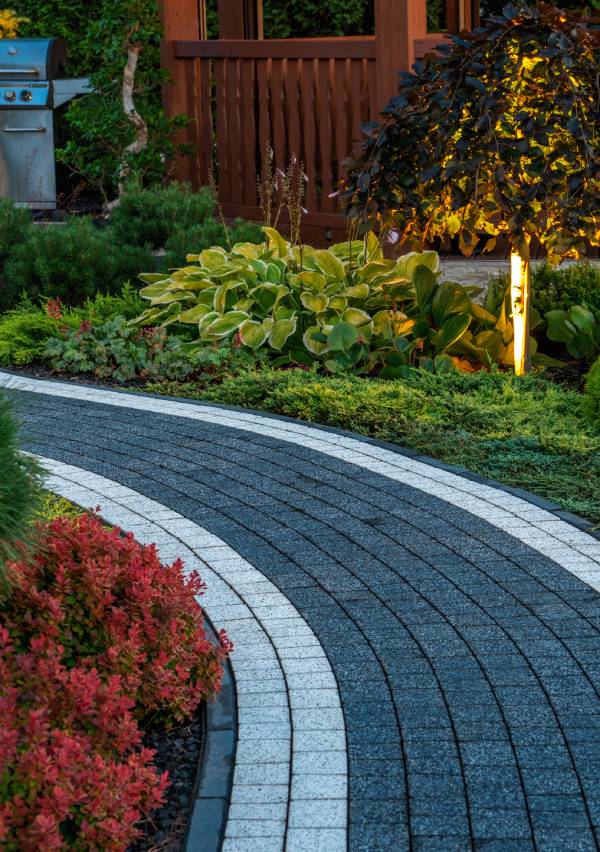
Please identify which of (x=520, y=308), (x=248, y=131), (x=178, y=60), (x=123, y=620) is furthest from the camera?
(x=178, y=60)

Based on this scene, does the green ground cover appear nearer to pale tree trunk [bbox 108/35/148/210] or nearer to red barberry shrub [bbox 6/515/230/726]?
red barberry shrub [bbox 6/515/230/726]

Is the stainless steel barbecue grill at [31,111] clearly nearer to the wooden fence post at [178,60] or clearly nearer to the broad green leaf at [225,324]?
the wooden fence post at [178,60]

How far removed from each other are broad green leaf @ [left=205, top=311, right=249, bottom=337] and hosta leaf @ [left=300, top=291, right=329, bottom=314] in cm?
38

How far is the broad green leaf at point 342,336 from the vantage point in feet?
24.3

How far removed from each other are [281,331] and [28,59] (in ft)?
20.9

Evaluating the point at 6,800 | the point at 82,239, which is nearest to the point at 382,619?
the point at 6,800

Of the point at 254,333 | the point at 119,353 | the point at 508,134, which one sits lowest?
the point at 119,353

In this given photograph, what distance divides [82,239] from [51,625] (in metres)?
5.94

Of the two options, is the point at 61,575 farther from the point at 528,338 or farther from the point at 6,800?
the point at 528,338

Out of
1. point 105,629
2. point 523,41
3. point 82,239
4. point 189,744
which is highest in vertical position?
point 523,41

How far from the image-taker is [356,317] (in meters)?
7.67

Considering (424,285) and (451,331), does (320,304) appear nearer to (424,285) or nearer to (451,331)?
(424,285)

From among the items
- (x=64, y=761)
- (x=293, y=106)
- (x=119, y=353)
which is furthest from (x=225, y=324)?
(x=64, y=761)

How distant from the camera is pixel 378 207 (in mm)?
6922
